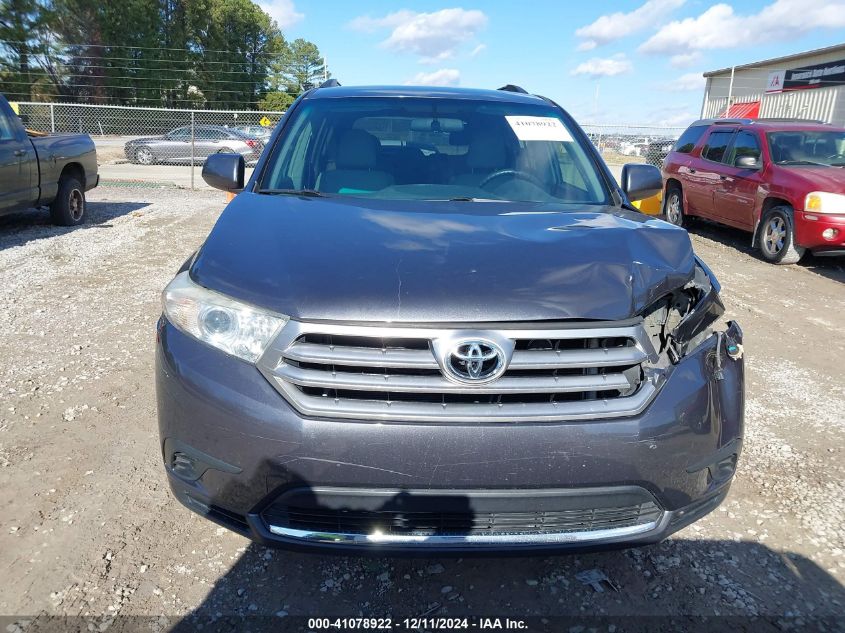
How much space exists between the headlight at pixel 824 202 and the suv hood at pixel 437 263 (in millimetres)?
6180

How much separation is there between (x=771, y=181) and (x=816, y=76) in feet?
70.1

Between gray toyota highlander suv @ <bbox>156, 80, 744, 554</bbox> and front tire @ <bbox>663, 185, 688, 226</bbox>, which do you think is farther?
front tire @ <bbox>663, 185, 688, 226</bbox>

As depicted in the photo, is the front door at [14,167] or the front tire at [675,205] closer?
the front door at [14,167]

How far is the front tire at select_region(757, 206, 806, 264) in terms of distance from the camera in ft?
25.7

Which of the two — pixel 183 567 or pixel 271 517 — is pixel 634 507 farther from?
pixel 183 567

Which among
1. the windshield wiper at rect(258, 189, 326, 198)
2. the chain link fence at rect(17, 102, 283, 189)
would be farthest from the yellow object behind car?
the chain link fence at rect(17, 102, 283, 189)

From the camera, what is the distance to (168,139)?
22.3 m

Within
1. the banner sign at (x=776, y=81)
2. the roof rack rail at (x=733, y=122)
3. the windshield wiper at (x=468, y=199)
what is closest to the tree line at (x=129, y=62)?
the banner sign at (x=776, y=81)

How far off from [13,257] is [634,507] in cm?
751

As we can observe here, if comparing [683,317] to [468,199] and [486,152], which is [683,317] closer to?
[468,199]

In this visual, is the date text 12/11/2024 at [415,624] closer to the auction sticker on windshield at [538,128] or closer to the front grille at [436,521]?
the front grille at [436,521]

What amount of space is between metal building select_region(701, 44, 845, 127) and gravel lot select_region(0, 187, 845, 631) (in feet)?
69.6

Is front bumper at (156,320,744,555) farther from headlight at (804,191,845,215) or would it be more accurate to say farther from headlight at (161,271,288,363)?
headlight at (804,191,845,215)

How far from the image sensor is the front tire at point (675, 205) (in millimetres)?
10531
